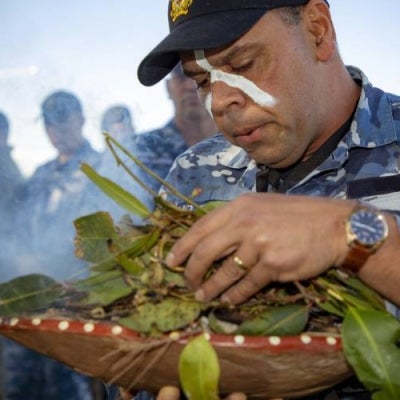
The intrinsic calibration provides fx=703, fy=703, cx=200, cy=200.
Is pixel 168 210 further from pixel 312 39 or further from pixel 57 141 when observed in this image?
pixel 57 141

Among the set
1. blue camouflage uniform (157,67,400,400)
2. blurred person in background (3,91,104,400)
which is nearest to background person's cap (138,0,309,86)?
blue camouflage uniform (157,67,400,400)

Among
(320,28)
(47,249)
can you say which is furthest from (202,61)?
(47,249)

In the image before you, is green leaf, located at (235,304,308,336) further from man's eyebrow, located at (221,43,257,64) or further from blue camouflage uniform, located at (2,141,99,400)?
blue camouflage uniform, located at (2,141,99,400)

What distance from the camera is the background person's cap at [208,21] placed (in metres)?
1.65

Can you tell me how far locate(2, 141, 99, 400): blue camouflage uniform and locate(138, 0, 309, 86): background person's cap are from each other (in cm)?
209

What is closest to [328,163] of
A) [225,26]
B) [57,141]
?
[225,26]

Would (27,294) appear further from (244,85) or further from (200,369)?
(244,85)

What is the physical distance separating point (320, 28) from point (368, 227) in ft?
2.61

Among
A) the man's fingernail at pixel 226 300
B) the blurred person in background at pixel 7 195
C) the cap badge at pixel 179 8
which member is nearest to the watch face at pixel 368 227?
the man's fingernail at pixel 226 300

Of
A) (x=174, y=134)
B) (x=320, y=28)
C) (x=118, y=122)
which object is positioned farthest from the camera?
(x=118, y=122)

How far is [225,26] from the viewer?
5.45 ft

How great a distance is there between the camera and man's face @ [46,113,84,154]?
439cm

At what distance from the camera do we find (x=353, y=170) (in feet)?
5.82

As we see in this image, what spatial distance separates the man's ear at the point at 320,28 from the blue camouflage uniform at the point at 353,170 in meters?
0.16
